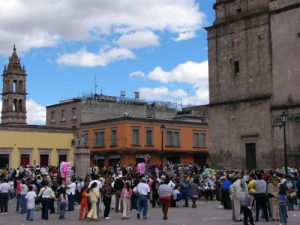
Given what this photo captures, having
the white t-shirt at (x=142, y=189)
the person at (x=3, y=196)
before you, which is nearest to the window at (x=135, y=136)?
the person at (x=3, y=196)

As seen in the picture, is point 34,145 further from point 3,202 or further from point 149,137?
point 3,202

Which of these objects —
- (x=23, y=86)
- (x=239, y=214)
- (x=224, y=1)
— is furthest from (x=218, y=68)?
(x=23, y=86)

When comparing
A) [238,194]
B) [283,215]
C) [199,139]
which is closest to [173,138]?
[199,139]

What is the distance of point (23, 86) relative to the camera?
75.1 m

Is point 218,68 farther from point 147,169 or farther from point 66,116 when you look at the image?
point 66,116

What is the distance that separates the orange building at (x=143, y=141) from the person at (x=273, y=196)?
123ft

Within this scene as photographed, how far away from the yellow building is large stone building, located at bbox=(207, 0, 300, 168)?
19162mm

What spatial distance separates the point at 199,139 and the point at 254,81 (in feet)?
84.5

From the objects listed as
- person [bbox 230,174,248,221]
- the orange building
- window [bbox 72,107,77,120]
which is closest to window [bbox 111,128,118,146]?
the orange building

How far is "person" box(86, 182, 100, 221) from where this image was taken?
19391 millimetres

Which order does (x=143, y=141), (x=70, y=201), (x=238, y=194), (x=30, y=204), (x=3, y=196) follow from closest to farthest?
(x=238, y=194)
(x=30, y=204)
(x=3, y=196)
(x=70, y=201)
(x=143, y=141)

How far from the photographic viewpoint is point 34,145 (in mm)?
52812

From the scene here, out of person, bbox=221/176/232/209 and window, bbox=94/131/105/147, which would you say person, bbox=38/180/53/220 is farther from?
window, bbox=94/131/105/147

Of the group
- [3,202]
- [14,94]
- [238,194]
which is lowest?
[3,202]
